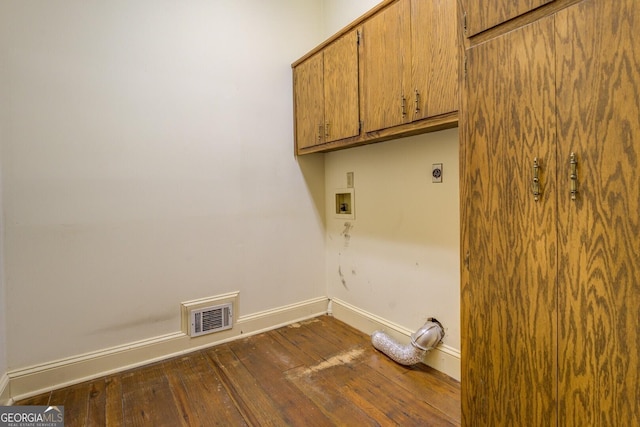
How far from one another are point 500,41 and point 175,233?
2.05 metres

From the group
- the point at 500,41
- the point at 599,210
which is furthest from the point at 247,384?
the point at 500,41

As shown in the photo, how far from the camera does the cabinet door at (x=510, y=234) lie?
907mm

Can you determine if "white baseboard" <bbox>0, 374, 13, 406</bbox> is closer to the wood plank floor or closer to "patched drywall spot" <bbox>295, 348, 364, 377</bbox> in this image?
the wood plank floor

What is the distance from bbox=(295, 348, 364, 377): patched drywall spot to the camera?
193cm

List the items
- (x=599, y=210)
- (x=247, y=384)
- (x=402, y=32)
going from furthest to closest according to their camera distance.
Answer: (x=247, y=384), (x=402, y=32), (x=599, y=210)

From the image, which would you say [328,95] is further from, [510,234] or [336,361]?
[336,361]

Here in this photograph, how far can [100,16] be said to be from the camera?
190 cm

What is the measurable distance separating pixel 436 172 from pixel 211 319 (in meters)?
1.83

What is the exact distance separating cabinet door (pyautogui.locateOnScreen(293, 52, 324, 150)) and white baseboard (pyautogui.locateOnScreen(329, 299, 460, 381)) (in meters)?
1.35

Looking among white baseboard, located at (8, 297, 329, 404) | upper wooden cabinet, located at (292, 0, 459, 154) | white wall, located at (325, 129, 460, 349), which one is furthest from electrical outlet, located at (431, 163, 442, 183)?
white baseboard, located at (8, 297, 329, 404)

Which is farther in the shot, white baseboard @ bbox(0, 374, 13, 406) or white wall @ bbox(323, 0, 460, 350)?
white wall @ bbox(323, 0, 460, 350)

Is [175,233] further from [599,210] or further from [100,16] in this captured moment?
[599,210]

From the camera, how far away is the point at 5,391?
1648 mm

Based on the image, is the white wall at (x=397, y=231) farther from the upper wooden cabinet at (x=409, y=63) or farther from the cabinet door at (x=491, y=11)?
the cabinet door at (x=491, y=11)
